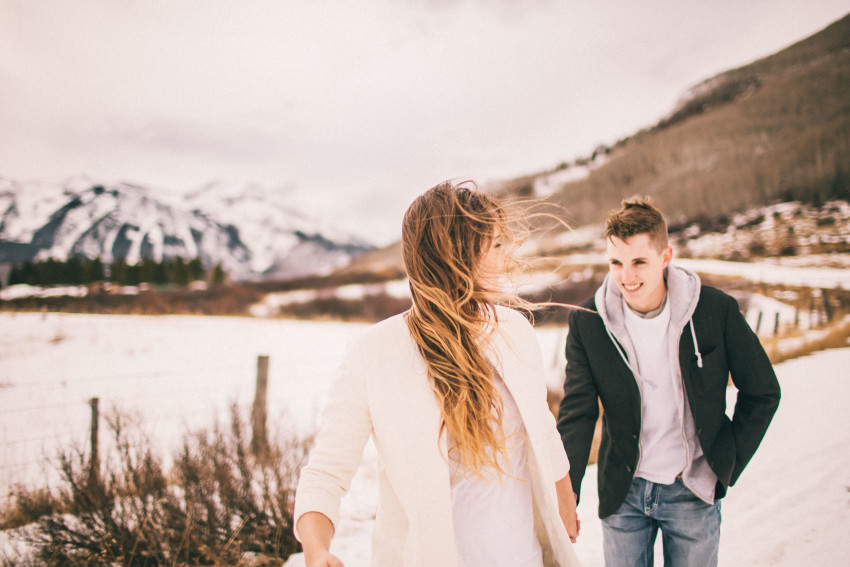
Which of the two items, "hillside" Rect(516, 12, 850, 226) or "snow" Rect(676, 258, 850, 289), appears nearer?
"snow" Rect(676, 258, 850, 289)

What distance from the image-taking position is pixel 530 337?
1.18m

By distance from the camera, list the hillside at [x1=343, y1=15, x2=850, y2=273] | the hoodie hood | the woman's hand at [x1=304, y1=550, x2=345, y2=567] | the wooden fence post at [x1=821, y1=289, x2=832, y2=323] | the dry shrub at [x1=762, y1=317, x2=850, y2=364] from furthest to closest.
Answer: the hillside at [x1=343, y1=15, x2=850, y2=273] < the wooden fence post at [x1=821, y1=289, x2=832, y2=323] < the dry shrub at [x1=762, y1=317, x2=850, y2=364] < the hoodie hood < the woman's hand at [x1=304, y1=550, x2=345, y2=567]

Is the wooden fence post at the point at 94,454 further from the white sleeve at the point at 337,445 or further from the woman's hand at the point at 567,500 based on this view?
the woman's hand at the point at 567,500

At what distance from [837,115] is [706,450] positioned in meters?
26.4

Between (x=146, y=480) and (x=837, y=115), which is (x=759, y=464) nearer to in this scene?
(x=146, y=480)

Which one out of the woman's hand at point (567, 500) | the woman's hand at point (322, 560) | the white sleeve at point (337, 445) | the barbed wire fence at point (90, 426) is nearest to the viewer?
the woman's hand at point (322, 560)

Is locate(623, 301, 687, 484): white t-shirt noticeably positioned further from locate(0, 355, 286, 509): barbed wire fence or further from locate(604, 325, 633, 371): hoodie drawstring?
locate(0, 355, 286, 509): barbed wire fence

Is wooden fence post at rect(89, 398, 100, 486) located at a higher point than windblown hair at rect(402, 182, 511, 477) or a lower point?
lower

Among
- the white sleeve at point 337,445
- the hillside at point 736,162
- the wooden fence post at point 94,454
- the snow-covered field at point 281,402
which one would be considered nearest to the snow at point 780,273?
the hillside at point 736,162

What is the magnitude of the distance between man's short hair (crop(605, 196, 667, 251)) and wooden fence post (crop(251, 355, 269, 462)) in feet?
10.6

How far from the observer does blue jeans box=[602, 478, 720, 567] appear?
62.3 inches

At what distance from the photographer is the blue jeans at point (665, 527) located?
1.58m

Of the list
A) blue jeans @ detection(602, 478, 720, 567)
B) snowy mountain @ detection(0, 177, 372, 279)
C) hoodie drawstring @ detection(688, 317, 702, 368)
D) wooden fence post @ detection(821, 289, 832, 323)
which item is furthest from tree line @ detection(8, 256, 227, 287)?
wooden fence post @ detection(821, 289, 832, 323)

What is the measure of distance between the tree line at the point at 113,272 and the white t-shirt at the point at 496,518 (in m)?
20.4
